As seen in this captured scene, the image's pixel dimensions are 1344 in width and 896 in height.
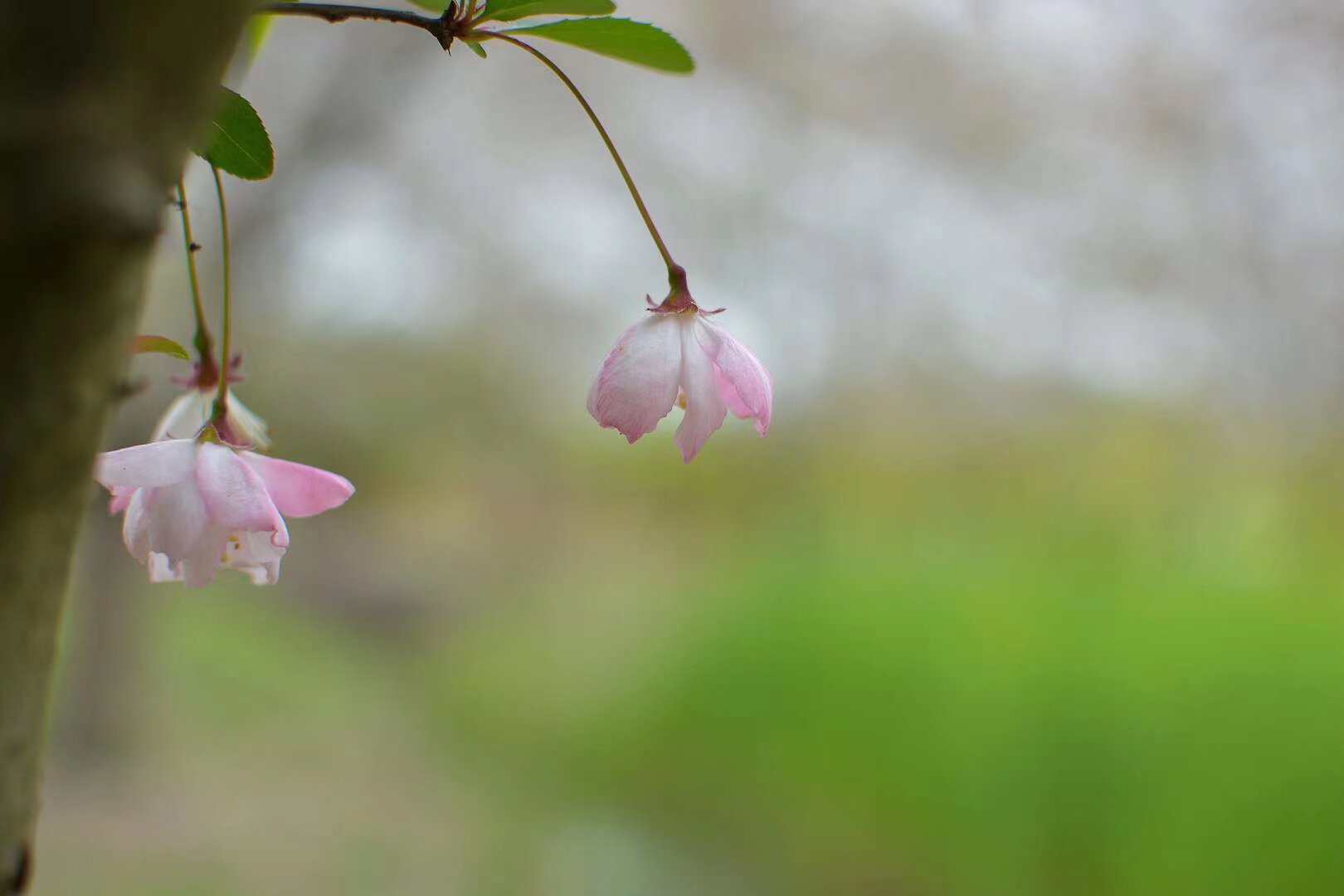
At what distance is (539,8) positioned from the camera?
1.20 feet

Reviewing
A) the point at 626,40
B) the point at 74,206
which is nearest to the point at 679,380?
the point at 626,40

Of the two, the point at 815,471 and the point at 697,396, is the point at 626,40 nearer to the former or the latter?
the point at 697,396

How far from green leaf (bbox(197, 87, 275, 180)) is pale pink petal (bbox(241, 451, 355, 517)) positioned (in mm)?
100

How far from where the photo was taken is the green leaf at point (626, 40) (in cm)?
39

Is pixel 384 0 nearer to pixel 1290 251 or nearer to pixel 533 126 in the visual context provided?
pixel 533 126

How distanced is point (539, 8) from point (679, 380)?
0.48 ft

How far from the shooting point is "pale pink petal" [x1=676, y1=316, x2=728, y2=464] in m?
0.43

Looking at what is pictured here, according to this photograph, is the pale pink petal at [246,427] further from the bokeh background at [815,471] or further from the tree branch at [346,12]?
the bokeh background at [815,471]

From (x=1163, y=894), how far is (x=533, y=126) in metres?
2.84

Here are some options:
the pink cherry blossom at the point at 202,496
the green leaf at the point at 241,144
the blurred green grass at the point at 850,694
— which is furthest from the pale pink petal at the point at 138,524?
the blurred green grass at the point at 850,694

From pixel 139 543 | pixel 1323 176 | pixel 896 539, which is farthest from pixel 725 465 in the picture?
pixel 139 543

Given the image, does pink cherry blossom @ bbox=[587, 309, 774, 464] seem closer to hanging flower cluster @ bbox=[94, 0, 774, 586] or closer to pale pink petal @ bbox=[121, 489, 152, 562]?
hanging flower cluster @ bbox=[94, 0, 774, 586]

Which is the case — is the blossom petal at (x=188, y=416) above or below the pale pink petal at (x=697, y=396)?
below

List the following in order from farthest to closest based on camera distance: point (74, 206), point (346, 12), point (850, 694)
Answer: point (850, 694) < point (346, 12) < point (74, 206)
